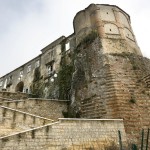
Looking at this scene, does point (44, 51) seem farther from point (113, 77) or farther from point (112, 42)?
point (113, 77)

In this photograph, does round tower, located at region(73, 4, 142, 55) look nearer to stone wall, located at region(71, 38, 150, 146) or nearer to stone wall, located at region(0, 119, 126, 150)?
stone wall, located at region(71, 38, 150, 146)

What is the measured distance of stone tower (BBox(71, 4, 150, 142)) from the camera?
46.4 feet

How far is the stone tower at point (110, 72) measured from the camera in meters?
14.1

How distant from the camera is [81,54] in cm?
1884

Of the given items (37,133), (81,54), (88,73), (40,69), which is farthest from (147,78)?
(40,69)

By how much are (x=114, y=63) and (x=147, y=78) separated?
259 cm

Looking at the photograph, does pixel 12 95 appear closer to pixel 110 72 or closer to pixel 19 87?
pixel 110 72

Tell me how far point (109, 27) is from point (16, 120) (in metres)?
12.1

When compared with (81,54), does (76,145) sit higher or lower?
lower

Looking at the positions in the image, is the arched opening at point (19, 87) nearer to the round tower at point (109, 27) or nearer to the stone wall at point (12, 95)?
the stone wall at point (12, 95)

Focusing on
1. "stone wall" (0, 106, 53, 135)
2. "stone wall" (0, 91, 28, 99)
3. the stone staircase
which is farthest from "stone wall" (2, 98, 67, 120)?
the stone staircase

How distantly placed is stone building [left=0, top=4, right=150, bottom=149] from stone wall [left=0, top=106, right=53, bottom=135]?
4.23 m

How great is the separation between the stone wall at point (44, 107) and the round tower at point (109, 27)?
18.5 feet

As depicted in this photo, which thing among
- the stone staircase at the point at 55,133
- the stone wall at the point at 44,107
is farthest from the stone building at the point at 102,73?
the stone staircase at the point at 55,133
